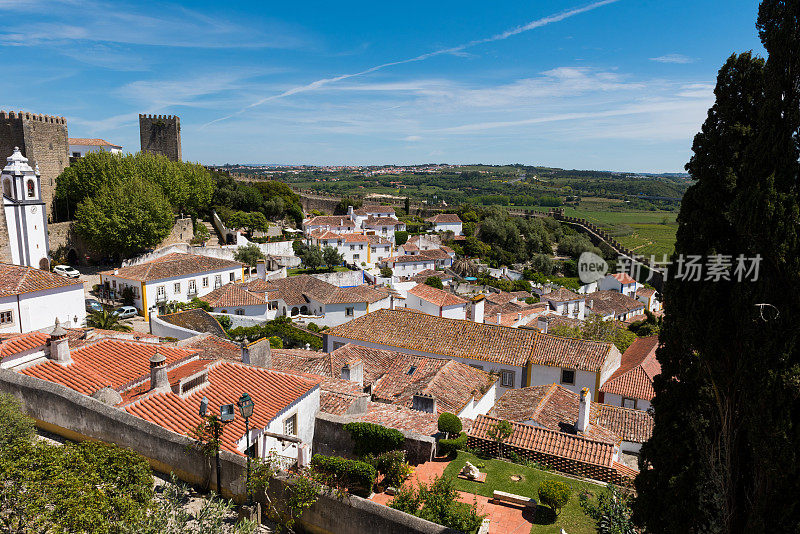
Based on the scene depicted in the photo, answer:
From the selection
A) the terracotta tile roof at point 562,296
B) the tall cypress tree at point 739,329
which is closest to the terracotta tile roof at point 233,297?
the terracotta tile roof at point 562,296

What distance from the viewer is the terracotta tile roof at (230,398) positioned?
30.0 feet

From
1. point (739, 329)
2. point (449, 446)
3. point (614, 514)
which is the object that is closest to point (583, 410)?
point (449, 446)

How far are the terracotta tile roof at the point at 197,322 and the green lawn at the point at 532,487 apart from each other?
19039mm

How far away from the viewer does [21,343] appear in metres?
11.1

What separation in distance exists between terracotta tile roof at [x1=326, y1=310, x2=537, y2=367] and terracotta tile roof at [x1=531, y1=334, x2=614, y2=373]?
50 cm

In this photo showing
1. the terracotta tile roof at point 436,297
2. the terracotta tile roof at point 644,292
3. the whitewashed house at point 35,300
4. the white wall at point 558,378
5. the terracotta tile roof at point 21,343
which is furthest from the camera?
the terracotta tile roof at point 644,292

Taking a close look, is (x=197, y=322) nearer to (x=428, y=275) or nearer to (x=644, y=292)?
(x=428, y=275)

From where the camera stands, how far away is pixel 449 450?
12125mm

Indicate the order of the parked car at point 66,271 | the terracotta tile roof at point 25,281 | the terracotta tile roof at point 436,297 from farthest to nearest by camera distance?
the parked car at point 66,271 < the terracotta tile roof at point 436,297 < the terracotta tile roof at point 25,281

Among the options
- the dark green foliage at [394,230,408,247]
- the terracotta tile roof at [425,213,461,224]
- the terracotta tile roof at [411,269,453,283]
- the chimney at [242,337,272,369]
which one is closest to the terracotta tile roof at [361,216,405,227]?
the dark green foliage at [394,230,408,247]

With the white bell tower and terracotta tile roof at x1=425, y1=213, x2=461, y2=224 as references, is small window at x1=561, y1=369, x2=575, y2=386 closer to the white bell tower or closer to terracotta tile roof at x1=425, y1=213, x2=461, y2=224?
the white bell tower

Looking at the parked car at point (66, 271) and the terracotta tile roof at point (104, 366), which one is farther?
the parked car at point (66, 271)

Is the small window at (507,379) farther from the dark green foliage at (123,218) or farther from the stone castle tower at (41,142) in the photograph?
the stone castle tower at (41,142)

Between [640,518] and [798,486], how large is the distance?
7.21 ft
